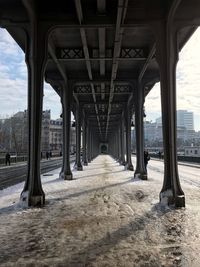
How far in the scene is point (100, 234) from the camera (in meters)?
7.49

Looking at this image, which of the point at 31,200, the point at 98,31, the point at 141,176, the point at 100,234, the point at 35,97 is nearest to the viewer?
the point at 100,234

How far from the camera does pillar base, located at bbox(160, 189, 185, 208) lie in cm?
1110

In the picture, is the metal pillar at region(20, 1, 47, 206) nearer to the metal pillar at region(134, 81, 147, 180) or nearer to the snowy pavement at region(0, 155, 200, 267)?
the snowy pavement at region(0, 155, 200, 267)

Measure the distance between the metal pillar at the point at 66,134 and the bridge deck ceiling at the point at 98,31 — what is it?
2.15 ft

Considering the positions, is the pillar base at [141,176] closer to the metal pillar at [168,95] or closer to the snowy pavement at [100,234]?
the snowy pavement at [100,234]

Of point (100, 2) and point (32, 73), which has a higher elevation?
point (100, 2)

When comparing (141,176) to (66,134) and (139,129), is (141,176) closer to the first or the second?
(139,129)

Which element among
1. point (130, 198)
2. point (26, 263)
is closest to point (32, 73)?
point (130, 198)

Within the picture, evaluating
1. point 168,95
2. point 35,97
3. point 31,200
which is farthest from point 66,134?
point 168,95

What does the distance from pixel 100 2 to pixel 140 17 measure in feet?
5.71

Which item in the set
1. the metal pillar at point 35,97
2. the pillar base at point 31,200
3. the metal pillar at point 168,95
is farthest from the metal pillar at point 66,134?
the metal pillar at point 168,95

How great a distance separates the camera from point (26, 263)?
18.2ft

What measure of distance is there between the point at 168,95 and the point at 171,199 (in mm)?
3664

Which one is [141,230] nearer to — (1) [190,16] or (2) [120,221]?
(2) [120,221]
